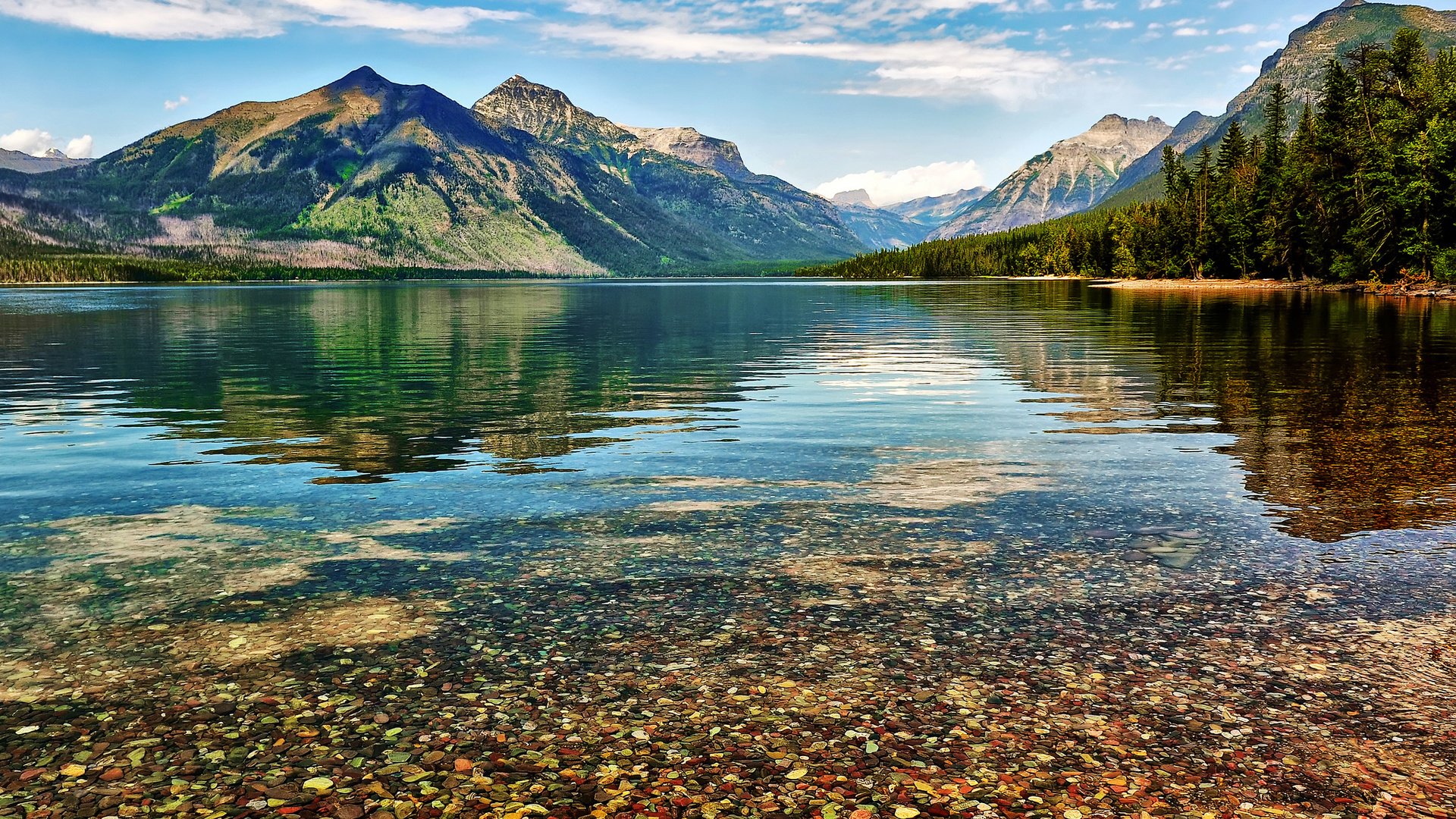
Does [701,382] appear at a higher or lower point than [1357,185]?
lower

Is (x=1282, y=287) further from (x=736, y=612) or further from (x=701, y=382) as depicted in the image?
(x=736, y=612)

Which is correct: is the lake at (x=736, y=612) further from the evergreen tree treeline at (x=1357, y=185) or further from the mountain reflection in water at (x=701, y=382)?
the evergreen tree treeline at (x=1357, y=185)

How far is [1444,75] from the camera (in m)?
120

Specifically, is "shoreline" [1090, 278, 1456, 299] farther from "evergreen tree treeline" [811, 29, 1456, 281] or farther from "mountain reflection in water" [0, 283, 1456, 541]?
"mountain reflection in water" [0, 283, 1456, 541]

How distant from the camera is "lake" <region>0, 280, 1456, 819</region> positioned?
9.09 meters

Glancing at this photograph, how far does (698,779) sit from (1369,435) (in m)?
25.5

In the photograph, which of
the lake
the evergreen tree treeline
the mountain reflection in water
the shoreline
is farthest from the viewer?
the shoreline

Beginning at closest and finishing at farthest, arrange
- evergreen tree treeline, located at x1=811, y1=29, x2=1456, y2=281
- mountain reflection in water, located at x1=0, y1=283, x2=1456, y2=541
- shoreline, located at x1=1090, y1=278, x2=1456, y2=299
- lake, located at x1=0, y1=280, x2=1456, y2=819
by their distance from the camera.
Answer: lake, located at x1=0, y1=280, x2=1456, y2=819 → mountain reflection in water, located at x1=0, y1=283, x2=1456, y2=541 → evergreen tree treeline, located at x1=811, y1=29, x2=1456, y2=281 → shoreline, located at x1=1090, y1=278, x2=1456, y2=299

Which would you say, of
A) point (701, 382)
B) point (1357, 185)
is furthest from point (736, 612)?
point (1357, 185)

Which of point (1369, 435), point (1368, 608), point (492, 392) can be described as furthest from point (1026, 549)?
point (492, 392)

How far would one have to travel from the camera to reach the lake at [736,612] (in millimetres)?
9094

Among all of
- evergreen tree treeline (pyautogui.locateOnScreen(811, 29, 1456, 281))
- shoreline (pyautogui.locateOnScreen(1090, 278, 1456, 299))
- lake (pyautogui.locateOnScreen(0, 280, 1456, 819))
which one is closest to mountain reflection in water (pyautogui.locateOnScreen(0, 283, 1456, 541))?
lake (pyautogui.locateOnScreen(0, 280, 1456, 819))

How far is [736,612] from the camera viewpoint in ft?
43.8

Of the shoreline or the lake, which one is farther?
the shoreline
